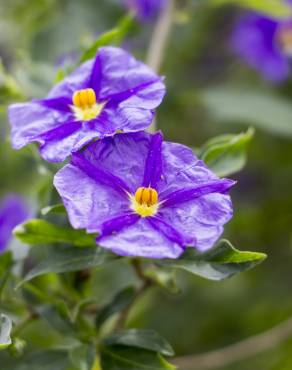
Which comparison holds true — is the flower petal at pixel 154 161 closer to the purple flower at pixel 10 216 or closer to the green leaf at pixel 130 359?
the green leaf at pixel 130 359

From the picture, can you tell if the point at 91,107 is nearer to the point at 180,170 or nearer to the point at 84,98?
the point at 84,98

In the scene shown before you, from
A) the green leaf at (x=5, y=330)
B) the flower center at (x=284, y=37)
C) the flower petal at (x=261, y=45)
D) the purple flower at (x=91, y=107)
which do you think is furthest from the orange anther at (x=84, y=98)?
the flower center at (x=284, y=37)

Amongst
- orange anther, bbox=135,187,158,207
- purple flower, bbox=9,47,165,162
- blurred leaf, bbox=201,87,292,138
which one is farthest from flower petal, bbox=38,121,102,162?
blurred leaf, bbox=201,87,292,138

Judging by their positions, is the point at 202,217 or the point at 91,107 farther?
the point at 91,107

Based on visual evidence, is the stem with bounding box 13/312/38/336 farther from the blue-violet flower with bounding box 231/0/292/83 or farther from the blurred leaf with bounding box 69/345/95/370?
the blue-violet flower with bounding box 231/0/292/83

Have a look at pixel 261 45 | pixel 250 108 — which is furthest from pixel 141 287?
pixel 261 45
